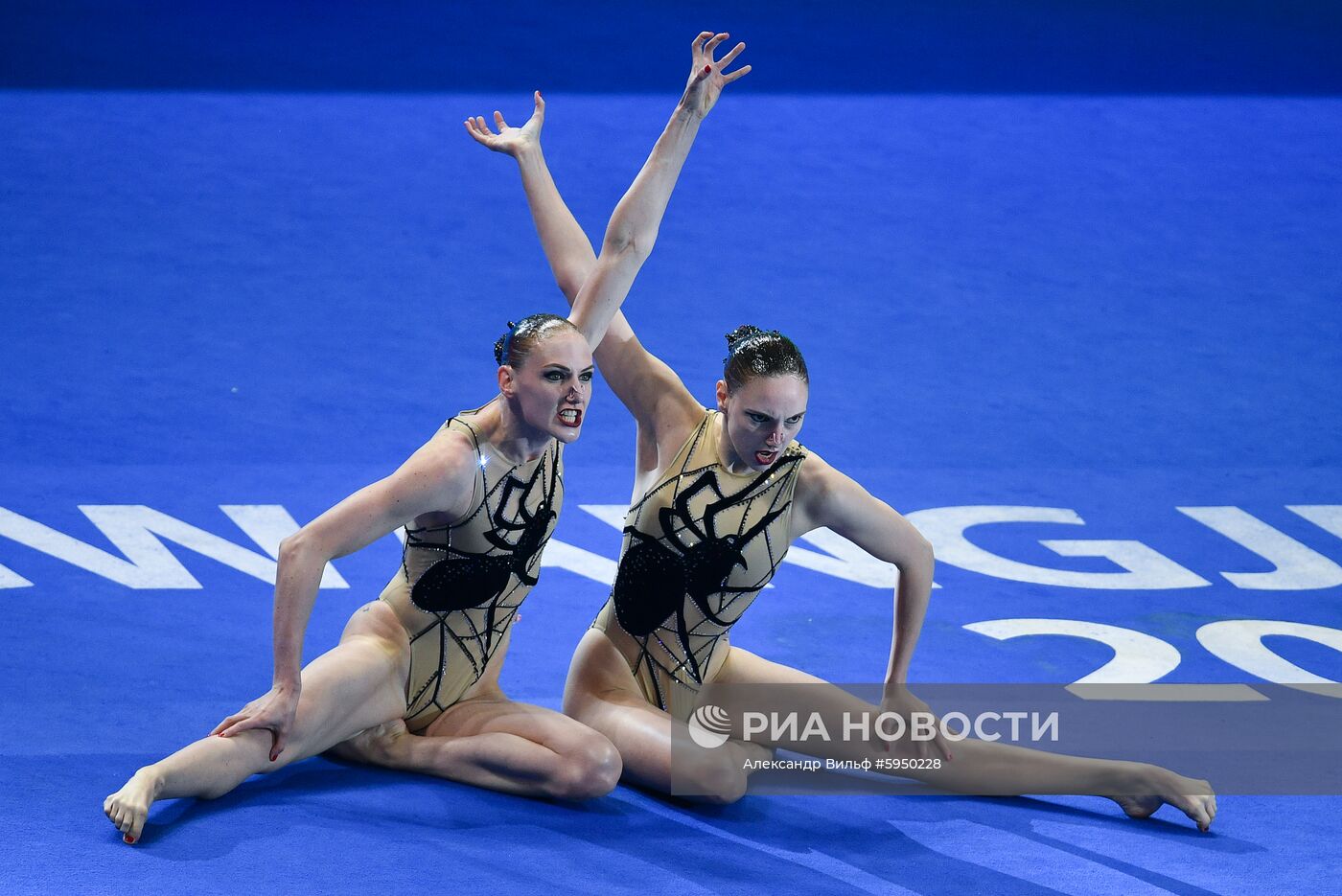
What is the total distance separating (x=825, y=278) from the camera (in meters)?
8.73

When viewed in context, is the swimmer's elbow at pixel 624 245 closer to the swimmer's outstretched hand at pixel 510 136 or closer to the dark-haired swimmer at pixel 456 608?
the dark-haired swimmer at pixel 456 608

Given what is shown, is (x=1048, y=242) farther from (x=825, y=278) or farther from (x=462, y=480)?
(x=462, y=480)

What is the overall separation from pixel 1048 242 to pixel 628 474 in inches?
138

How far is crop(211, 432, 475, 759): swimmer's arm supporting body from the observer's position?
4.02m

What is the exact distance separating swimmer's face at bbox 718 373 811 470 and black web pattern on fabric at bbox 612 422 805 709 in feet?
0.51

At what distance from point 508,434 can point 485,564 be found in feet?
1.10

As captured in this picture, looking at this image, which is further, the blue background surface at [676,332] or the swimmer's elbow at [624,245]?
the swimmer's elbow at [624,245]

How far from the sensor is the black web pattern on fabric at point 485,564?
14.3ft

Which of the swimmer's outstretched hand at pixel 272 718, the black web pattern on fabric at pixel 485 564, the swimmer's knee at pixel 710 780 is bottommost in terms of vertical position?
the swimmer's outstretched hand at pixel 272 718

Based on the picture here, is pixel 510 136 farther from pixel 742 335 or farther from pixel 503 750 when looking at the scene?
pixel 503 750

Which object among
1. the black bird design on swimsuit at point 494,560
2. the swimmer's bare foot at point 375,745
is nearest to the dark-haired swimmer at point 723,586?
the black bird design on swimsuit at point 494,560

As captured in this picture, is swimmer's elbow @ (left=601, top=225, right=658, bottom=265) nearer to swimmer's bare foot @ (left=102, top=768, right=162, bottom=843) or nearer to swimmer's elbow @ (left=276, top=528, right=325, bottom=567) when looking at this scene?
swimmer's elbow @ (left=276, top=528, right=325, bottom=567)

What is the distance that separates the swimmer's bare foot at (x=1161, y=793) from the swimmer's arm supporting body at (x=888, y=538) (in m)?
0.49

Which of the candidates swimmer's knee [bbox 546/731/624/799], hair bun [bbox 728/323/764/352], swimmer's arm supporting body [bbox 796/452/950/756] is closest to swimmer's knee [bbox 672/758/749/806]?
swimmer's knee [bbox 546/731/624/799]
